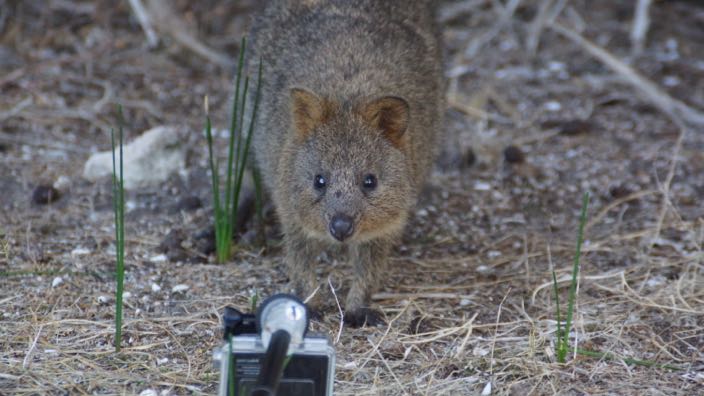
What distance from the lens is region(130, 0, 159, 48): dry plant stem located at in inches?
297

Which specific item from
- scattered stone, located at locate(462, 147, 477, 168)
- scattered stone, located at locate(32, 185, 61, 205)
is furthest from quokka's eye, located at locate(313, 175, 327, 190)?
scattered stone, located at locate(462, 147, 477, 168)

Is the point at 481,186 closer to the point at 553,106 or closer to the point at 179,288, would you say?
the point at 553,106

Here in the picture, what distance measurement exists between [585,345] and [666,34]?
542cm

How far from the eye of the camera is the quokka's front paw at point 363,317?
457 centimetres

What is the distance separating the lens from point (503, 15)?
8250mm

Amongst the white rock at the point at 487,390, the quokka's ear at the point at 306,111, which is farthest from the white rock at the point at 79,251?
the white rock at the point at 487,390

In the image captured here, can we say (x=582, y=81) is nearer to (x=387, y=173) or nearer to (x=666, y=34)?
(x=666, y=34)

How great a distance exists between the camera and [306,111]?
14.9 ft

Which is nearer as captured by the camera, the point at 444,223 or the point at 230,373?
the point at 230,373

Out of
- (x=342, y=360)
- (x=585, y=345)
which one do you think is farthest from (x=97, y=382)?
(x=585, y=345)

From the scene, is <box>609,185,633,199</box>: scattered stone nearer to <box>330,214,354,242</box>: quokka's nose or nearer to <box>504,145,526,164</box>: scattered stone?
<box>504,145,526,164</box>: scattered stone

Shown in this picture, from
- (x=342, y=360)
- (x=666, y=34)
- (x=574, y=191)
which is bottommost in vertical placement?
(x=342, y=360)

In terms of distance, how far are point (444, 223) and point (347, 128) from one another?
170 centimetres

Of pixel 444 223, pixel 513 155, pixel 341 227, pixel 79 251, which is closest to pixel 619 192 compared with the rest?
pixel 513 155
